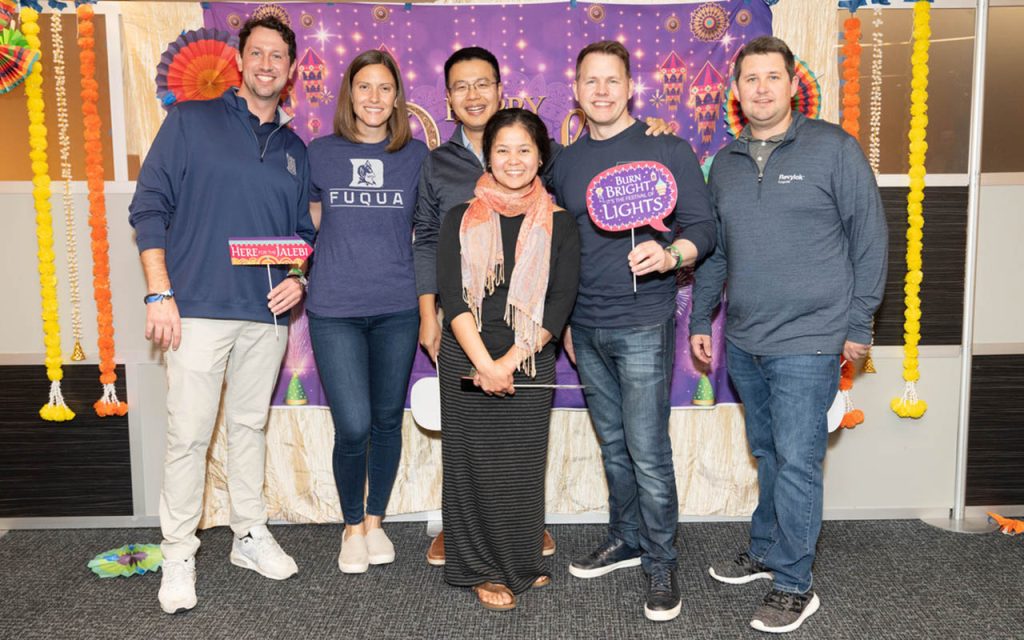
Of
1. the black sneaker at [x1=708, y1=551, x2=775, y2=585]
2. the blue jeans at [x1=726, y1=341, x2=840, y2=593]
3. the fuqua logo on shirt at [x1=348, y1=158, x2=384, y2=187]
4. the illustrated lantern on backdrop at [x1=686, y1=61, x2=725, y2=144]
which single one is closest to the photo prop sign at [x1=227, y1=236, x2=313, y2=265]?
the fuqua logo on shirt at [x1=348, y1=158, x2=384, y2=187]

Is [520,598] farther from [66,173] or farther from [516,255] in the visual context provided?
[66,173]

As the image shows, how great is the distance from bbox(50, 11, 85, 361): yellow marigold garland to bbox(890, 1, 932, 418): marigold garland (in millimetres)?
3188

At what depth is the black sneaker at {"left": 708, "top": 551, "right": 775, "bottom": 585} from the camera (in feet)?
8.79

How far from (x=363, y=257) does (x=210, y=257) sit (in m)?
0.47

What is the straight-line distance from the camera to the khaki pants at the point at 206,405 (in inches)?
99.4

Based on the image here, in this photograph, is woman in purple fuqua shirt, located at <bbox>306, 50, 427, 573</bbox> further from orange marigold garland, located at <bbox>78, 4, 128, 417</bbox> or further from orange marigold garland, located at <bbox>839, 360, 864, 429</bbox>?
orange marigold garland, located at <bbox>839, 360, 864, 429</bbox>

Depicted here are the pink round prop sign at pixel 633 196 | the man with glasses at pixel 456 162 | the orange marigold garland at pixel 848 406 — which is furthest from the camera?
the orange marigold garland at pixel 848 406

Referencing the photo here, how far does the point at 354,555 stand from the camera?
2.78m

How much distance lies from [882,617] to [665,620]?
66cm

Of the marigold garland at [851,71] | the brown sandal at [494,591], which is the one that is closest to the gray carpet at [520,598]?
the brown sandal at [494,591]

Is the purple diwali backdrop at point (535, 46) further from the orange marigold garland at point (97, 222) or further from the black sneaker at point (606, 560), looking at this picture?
the black sneaker at point (606, 560)

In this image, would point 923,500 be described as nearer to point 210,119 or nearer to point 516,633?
point 516,633

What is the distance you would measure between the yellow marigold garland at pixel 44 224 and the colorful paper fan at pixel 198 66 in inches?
21.1

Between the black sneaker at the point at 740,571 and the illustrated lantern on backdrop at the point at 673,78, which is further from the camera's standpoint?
the illustrated lantern on backdrop at the point at 673,78
